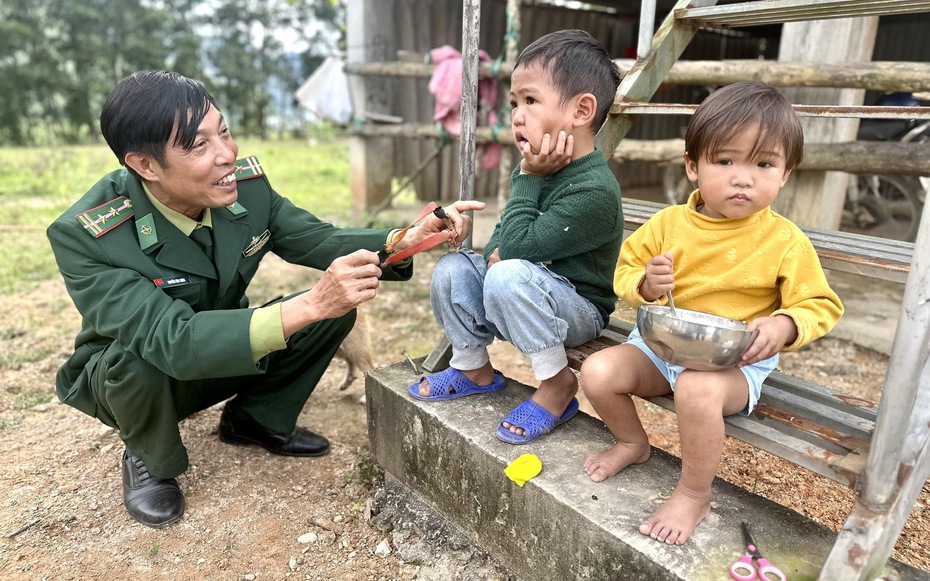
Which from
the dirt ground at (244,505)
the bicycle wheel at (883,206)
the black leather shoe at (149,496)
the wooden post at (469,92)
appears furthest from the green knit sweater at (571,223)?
the bicycle wheel at (883,206)

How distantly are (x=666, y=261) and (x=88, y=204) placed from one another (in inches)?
68.8

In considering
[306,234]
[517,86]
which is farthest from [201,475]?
[517,86]

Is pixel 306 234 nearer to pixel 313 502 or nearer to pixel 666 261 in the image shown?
pixel 313 502

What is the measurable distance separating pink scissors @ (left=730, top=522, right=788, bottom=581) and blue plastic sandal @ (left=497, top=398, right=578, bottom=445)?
0.62m

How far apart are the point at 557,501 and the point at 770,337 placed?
0.63m

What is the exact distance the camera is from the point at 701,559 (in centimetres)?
136

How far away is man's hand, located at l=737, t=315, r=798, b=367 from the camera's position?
1402 millimetres

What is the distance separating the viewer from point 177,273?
6.82ft

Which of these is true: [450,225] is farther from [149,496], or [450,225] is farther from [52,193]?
[52,193]

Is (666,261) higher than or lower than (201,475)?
higher

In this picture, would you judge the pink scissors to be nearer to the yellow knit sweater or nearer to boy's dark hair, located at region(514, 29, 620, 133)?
the yellow knit sweater

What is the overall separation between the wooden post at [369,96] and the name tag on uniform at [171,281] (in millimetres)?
4513

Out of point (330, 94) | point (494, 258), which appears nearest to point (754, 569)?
point (494, 258)

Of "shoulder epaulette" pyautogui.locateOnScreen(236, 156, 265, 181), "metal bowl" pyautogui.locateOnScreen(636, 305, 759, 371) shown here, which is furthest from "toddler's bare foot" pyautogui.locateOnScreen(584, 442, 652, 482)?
"shoulder epaulette" pyautogui.locateOnScreen(236, 156, 265, 181)
